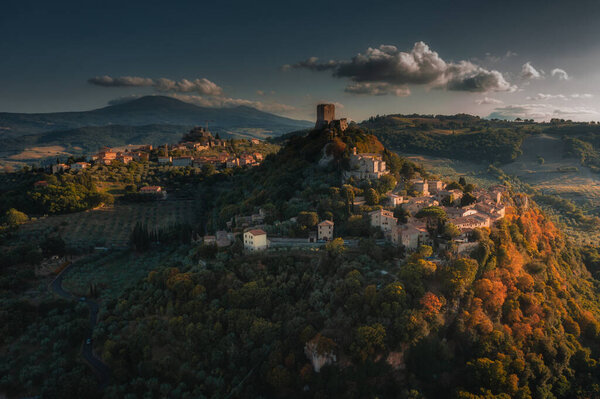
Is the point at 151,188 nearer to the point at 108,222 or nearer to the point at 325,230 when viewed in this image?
the point at 108,222

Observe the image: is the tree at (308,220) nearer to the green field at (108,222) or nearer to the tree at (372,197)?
the tree at (372,197)

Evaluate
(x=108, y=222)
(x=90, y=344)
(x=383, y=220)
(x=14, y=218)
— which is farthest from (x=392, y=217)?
(x=14, y=218)

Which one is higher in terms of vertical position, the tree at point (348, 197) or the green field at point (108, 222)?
the tree at point (348, 197)

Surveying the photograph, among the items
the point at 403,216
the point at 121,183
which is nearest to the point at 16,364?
the point at 403,216

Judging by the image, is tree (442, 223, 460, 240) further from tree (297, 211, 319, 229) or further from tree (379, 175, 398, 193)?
tree (297, 211, 319, 229)

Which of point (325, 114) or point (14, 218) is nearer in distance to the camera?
point (14, 218)

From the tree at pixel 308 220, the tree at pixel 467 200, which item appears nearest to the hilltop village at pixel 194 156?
the tree at pixel 308 220
